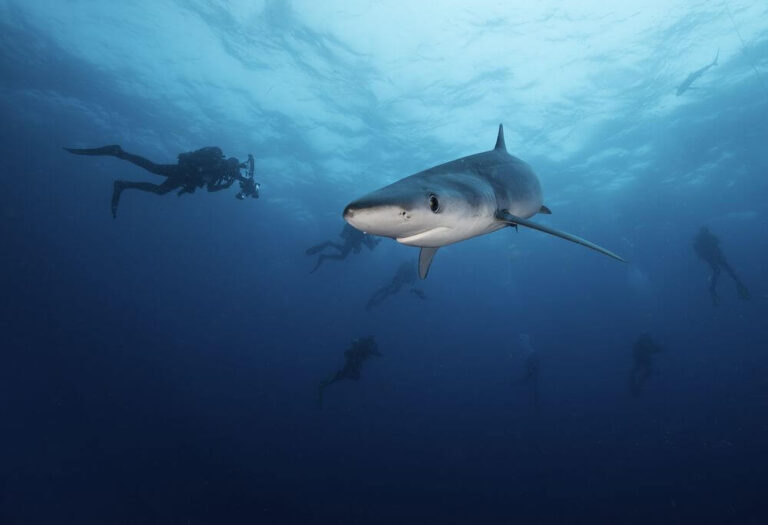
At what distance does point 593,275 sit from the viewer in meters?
61.6

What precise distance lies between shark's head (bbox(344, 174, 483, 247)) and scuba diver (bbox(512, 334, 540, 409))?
24.9 metres

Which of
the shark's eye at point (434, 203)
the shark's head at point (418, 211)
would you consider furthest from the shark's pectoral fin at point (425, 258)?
the shark's eye at point (434, 203)

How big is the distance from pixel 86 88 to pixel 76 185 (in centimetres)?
1552

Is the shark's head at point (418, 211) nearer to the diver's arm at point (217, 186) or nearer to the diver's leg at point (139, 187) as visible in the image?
the diver's leg at point (139, 187)

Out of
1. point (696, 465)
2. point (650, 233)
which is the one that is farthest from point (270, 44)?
point (650, 233)

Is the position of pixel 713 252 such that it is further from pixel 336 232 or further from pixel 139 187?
pixel 336 232

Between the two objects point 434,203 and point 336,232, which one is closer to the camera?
point 434,203

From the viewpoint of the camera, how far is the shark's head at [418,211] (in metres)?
1.81

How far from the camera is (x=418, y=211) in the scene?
191 centimetres

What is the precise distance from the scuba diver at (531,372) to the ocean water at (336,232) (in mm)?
2322

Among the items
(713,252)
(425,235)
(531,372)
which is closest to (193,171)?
(425,235)

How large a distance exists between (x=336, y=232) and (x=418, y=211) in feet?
140

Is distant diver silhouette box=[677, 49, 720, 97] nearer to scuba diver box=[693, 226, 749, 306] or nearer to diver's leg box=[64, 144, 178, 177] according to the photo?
scuba diver box=[693, 226, 749, 306]

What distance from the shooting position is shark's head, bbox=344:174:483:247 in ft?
5.95
